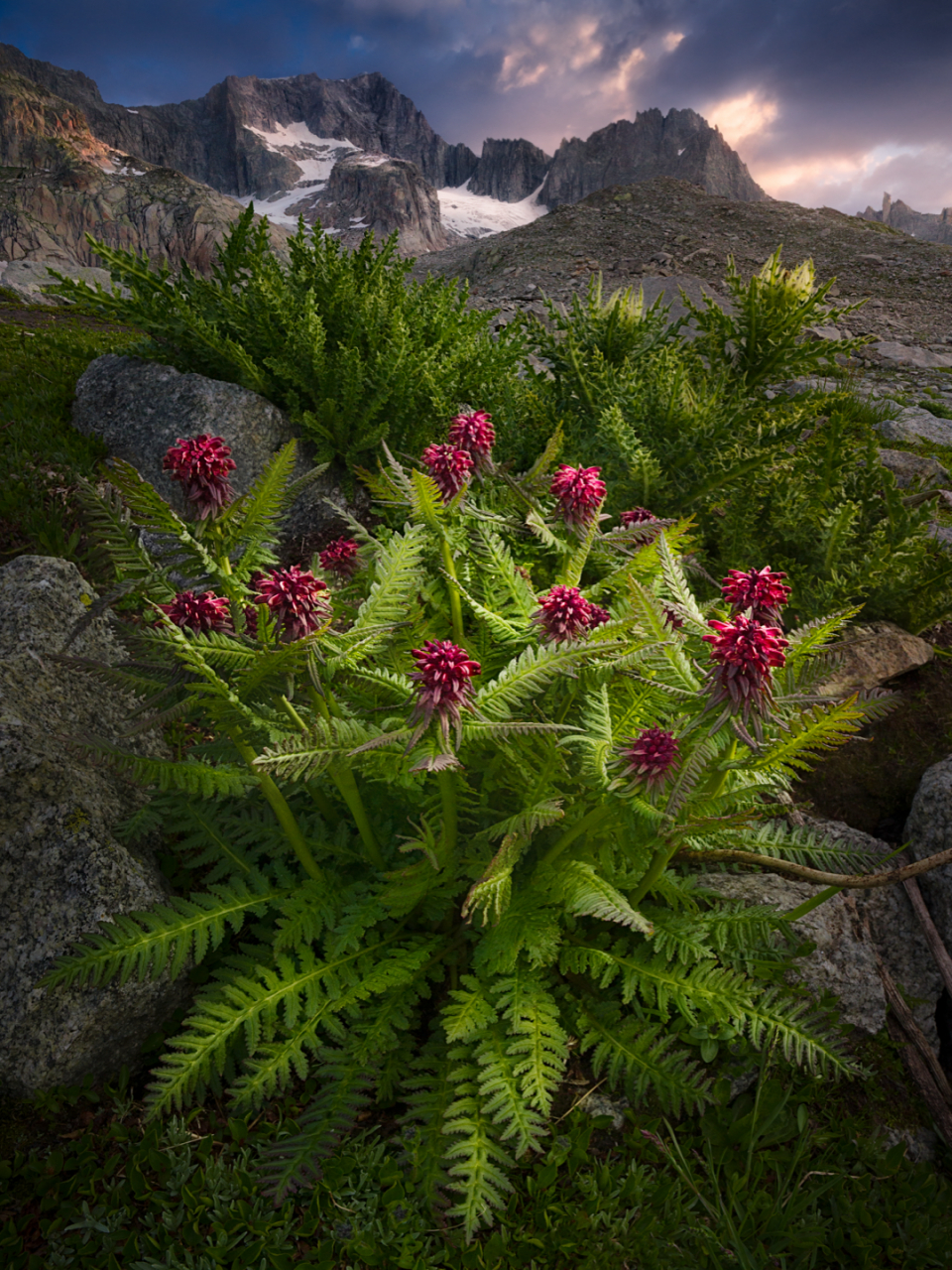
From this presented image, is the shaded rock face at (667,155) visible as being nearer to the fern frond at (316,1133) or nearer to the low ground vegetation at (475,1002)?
the low ground vegetation at (475,1002)

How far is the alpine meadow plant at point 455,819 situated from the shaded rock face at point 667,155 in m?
102

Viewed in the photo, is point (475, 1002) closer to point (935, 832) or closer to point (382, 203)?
point (935, 832)

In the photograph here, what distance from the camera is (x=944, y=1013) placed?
8.04 feet

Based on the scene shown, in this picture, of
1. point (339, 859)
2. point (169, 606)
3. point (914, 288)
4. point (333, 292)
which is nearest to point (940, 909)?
point (339, 859)

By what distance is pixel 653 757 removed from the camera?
157 centimetres

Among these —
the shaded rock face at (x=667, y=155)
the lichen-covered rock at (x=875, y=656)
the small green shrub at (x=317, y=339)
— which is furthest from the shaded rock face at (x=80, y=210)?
the lichen-covered rock at (x=875, y=656)

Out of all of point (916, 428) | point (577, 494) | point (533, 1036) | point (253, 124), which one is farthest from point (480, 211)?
point (533, 1036)

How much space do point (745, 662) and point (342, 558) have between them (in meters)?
1.61

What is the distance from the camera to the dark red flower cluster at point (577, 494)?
2162mm

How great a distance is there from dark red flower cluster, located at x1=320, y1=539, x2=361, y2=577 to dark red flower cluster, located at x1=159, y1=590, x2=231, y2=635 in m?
0.78

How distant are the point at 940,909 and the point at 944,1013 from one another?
1.24 ft

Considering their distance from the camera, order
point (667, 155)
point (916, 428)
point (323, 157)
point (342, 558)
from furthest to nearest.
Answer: point (323, 157)
point (667, 155)
point (916, 428)
point (342, 558)

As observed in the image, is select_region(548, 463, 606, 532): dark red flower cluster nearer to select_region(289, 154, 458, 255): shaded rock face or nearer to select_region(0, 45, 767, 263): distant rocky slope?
select_region(0, 45, 767, 263): distant rocky slope

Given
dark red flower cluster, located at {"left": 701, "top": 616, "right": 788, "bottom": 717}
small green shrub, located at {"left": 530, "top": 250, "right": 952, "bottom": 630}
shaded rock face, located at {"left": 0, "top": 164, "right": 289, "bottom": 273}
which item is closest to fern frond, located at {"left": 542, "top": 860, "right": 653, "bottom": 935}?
dark red flower cluster, located at {"left": 701, "top": 616, "right": 788, "bottom": 717}
